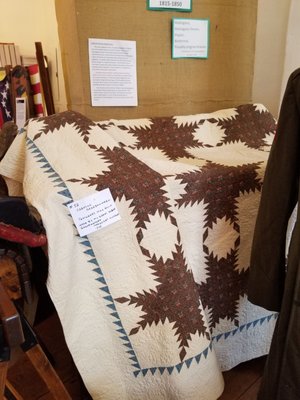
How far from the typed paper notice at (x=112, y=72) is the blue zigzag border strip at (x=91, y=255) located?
1.02 feet

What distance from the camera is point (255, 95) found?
1.45 metres

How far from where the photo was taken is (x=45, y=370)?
2.06 feet

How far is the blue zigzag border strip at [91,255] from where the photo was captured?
640mm

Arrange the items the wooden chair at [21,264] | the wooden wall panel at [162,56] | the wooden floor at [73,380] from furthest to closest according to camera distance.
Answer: the wooden floor at [73,380] → the wooden wall panel at [162,56] → the wooden chair at [21,264]

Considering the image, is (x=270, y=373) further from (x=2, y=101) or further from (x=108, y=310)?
(x=2, y=101)

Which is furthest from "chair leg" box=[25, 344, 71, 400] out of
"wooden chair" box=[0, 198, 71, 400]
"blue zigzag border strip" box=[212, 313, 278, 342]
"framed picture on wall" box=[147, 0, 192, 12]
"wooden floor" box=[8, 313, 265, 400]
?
"framed picture on wall" box=[147, 0, 192, 12]

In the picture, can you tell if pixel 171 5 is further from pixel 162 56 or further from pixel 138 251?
pixel 138 251

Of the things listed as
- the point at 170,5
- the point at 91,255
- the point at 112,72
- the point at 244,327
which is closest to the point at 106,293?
the point at 91,255

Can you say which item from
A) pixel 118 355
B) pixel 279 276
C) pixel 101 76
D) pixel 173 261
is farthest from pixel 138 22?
pixel 118 355

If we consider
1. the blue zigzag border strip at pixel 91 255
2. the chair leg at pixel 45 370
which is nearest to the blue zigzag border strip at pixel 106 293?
the blue zigzag border strip at pixel 91 255

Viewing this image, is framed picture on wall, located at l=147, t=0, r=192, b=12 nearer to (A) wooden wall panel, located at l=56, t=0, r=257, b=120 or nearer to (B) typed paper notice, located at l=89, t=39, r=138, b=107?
(A) wooden wall panel, located at l=56, t=0, r=257, b=120

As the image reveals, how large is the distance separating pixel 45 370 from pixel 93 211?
1.15ft

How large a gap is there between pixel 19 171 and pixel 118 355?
545mm

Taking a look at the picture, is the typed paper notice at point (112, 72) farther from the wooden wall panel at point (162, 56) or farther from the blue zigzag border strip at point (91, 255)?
the blue zigzag border strip at point (91, 255)
